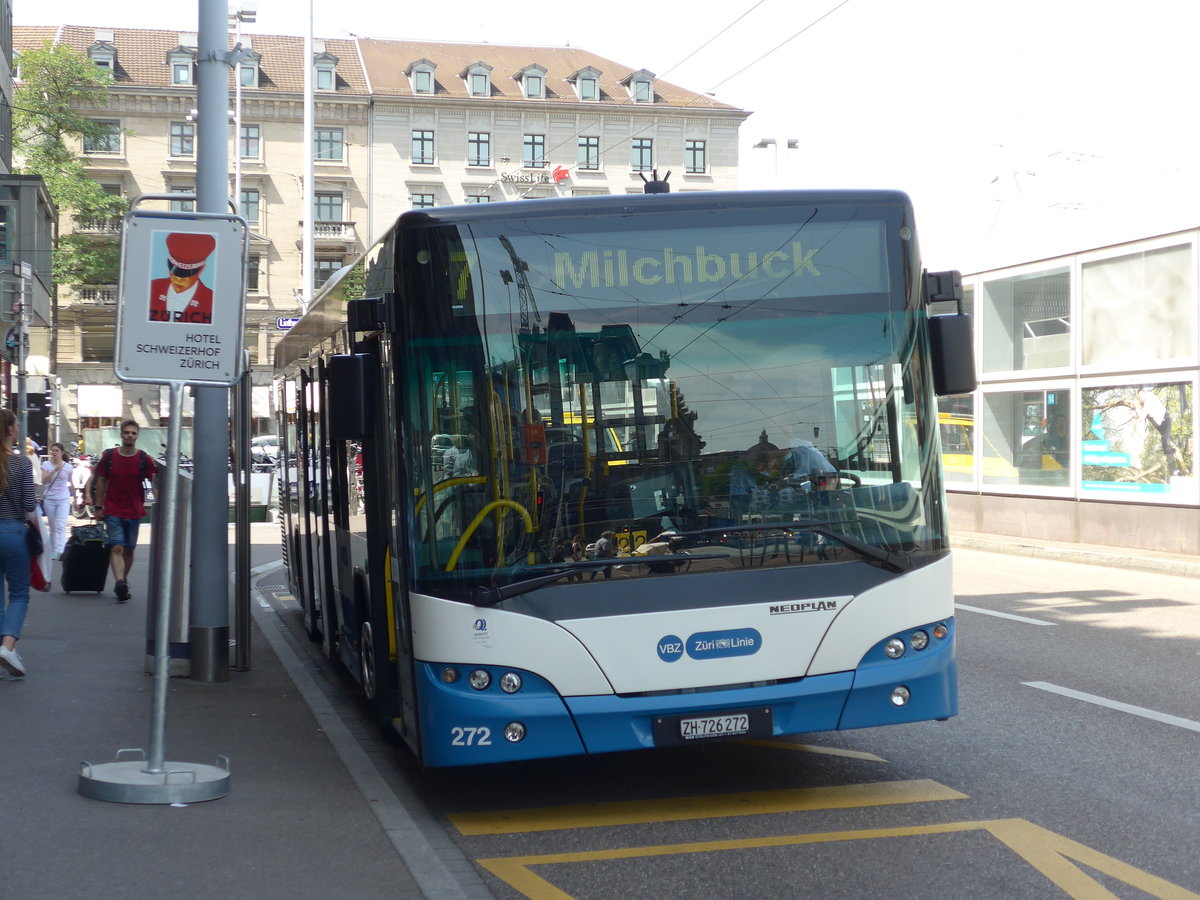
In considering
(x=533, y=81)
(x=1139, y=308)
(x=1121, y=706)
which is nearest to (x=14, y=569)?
(x=1121, y=706)

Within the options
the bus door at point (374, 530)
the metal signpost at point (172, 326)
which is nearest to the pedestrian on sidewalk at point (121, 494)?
the bus door at point (374, 530)

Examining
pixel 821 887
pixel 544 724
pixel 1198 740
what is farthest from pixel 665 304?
pixel 1198 740

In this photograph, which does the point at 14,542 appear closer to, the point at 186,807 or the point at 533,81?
the point at 186,807

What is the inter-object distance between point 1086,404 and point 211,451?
1410 cm

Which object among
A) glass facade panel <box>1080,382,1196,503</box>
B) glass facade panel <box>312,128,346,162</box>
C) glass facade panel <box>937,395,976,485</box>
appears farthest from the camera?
glass facade panel <box>312,128,346,162</box>

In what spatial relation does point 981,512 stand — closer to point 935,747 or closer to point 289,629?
point 289,629

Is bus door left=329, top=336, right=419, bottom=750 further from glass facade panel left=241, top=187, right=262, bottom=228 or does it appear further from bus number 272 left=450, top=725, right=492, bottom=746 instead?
glass facade panel left=241, top=187, right=262, bottom=228

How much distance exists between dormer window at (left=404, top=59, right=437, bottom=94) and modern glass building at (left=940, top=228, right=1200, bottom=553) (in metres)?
54.7

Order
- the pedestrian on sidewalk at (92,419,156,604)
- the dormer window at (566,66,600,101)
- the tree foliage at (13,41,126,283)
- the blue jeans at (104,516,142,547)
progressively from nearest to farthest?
the pedestrian on sidewalk at (92,419,156,604) < the blue jeans at (104,516,142,547) < the tree foliage at (13,41,126,283) < the dormer window at (566,66,600,101)

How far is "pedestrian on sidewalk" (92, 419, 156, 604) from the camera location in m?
15.2

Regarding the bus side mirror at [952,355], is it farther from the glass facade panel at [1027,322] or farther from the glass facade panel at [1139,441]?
the glass facade panel at [1027,322]

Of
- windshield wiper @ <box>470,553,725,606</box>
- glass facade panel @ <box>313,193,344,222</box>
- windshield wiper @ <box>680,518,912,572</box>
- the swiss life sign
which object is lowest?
windshield wiper @ <box>470,553,725,606</box>

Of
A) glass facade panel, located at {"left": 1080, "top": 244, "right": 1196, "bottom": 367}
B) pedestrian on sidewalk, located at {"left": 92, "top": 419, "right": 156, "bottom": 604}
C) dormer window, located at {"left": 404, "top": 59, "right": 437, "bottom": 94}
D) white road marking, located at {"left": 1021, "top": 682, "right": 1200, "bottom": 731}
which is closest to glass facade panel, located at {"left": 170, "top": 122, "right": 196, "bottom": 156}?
dormer window, located at {"left": 404, "top": 59, "right": 437, "bottom": 94}

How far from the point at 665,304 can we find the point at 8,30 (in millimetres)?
38111
